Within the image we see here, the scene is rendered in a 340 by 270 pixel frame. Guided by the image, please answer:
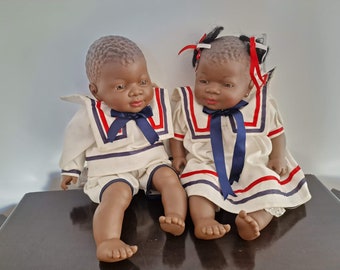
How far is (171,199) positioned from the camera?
0.83 metres

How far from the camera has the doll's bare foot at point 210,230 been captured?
740 millimetres

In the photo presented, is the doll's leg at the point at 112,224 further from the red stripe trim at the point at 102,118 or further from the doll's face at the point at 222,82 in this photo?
the doll's face at the point at 222,82

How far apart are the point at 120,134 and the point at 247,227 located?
13.5 inches

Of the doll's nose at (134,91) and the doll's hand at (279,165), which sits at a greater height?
the doll's nose at (134,91)

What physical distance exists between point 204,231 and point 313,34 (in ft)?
1.84

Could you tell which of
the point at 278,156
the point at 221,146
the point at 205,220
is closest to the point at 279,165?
the point at 278,156

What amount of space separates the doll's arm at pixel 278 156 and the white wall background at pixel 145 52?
130 millimetres

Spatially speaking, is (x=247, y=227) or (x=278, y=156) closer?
(x=247, y=227)

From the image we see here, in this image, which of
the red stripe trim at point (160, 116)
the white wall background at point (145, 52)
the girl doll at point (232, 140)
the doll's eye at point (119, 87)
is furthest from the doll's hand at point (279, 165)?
the doll's eye at point (119, 87)

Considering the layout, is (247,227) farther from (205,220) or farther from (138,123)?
(138,123)

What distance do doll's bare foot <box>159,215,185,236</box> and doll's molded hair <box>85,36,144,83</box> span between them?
0.33 metres

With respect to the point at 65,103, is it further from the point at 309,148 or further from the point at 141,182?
the point at 309,148

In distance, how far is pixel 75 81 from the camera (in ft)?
3.28

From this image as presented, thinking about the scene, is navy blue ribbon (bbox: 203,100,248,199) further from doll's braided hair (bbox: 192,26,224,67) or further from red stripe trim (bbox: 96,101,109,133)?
red stripe trim (bbox: 96,101,109,133)
